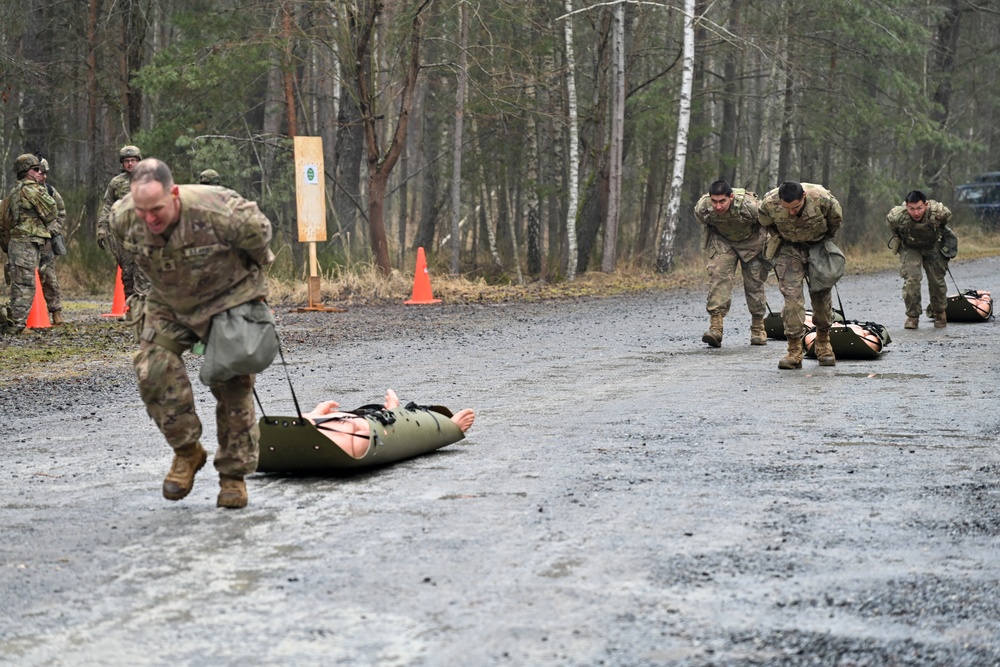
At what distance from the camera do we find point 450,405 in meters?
10.1

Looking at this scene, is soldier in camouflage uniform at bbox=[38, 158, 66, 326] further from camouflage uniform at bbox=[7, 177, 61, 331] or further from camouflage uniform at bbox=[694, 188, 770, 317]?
camouflage uniform at bbox=[694, 188, 770, 317]

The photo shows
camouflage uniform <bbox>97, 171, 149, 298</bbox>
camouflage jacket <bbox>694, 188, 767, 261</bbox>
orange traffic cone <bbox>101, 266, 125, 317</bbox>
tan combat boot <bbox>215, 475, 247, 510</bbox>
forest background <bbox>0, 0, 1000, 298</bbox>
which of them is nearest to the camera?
tan combat boot <bbox>215, 475, 247, 510</bbox>

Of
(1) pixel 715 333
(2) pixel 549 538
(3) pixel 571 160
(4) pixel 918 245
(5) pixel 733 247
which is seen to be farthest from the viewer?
(3) pixel 571 160

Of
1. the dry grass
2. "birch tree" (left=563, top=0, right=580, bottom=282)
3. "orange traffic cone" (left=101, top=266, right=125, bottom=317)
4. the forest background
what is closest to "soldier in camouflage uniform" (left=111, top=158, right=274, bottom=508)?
"orange traffic cone" (left=101, top=266, right=125, bottom=317)

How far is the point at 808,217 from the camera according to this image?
39.9 ft

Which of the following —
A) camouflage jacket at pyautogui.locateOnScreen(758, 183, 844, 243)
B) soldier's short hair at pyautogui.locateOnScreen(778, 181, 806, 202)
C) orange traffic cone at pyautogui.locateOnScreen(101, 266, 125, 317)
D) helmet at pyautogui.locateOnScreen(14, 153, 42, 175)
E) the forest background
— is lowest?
orange traffic cone at pyautogui.locateOnScreen(101, 266, 125, 317)

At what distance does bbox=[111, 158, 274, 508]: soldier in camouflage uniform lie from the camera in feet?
20.4

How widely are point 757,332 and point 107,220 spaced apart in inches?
294

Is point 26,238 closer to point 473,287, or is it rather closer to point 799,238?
point 473,287

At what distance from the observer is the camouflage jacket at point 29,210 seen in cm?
1631

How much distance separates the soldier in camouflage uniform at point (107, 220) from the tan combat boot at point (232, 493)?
8.79 metres

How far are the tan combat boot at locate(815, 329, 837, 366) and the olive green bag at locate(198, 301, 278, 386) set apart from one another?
24.9 ft

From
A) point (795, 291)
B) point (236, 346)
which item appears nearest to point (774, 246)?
point (795, 291)

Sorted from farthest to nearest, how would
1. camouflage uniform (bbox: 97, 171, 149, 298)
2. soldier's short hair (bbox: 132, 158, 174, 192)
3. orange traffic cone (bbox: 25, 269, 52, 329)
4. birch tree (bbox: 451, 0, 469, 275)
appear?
birch tree (bbox: 451, 0, 469, 275) → orange traffic cone (bbox: 25, 269, 52, 329) → camouflage uniform (bbox: 97, 171, 149, 298) → soldier's short hair (bbox: 132, 158, 174, 192)
